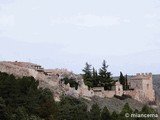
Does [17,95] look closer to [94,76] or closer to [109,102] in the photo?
[109,102]

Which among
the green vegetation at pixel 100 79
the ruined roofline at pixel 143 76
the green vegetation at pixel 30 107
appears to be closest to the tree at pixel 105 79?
the green vegetation at pixel 100 79

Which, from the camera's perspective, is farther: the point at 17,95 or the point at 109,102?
the point at 109,102

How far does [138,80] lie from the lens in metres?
81.4

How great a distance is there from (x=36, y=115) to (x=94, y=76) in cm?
3510

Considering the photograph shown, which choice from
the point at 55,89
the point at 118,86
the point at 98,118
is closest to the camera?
the point at 98,118

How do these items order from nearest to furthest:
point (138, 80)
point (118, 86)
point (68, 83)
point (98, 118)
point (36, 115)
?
point (36, 115), point (98, 118), point (68, 83), point (118, 86), point (138, 80)

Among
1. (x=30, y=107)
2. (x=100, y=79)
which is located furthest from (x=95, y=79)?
(x=30, y=107)

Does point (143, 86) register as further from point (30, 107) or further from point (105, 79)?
point (30, 107)

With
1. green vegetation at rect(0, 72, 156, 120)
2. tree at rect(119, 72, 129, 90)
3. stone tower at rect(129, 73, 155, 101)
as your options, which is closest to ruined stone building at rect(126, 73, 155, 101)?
stone tower at rect(129, 73, 155, 101)

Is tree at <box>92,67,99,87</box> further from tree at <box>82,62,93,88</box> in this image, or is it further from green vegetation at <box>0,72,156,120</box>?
green vegetation at <box>0,72,156,120</box>

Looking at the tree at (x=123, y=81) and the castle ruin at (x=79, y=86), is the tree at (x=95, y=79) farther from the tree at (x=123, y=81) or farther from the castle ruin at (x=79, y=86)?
the tree at (x=123, y=81)

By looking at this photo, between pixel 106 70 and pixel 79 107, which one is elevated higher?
pixel 106 70

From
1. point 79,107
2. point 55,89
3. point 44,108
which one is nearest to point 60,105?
point 79,107

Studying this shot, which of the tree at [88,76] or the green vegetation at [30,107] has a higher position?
the tree at [88,76]
